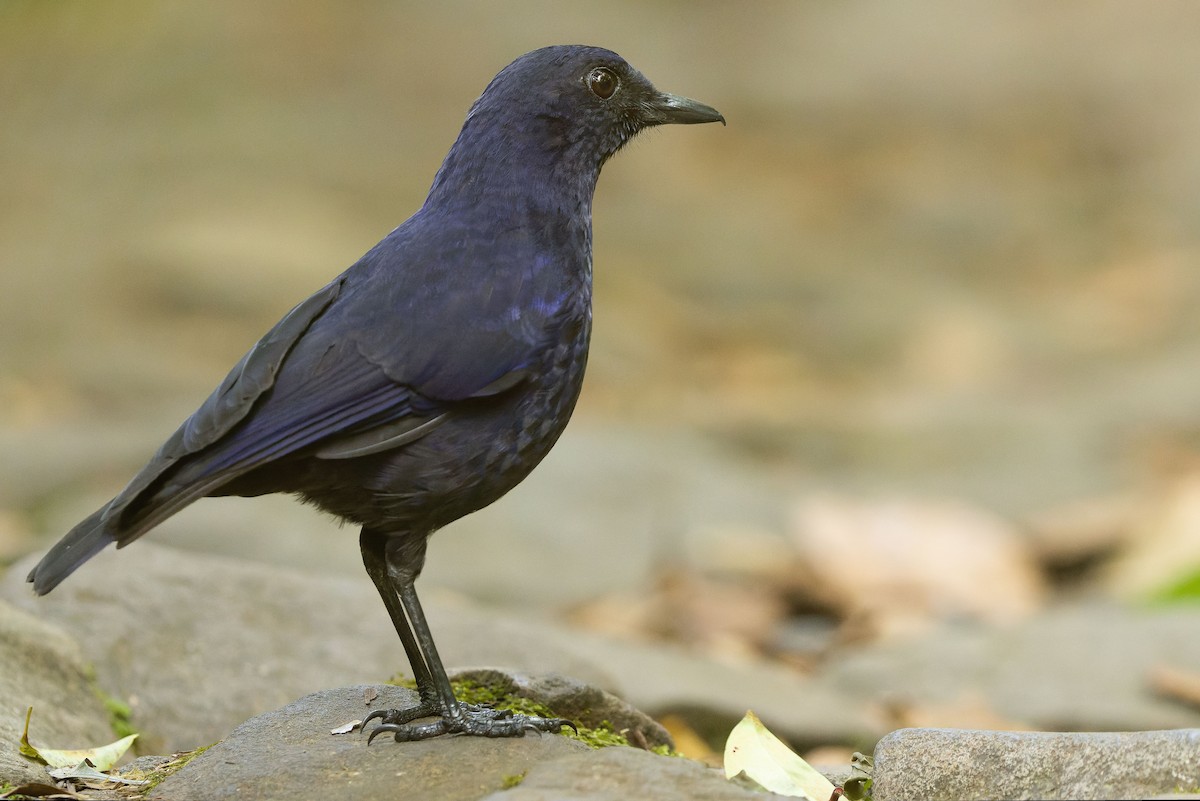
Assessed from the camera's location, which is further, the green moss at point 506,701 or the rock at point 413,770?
the green moss at point 506,701

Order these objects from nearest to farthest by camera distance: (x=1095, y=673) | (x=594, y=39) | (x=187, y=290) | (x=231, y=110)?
(x=1095, y=673)
(x=187, y=290)
(x=231, y=110)
(x=594, y=39)

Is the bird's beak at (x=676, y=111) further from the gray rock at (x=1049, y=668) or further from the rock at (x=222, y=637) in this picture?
the gray rock at (x=1049, y=668)

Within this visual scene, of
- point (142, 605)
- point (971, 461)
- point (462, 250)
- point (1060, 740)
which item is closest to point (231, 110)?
point (971, 461)

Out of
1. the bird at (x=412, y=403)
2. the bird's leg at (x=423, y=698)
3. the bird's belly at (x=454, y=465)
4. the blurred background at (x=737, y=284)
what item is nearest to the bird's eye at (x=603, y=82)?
→ the bird at (x=412, y=403)

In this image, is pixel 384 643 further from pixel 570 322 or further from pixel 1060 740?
pixel 1060 740

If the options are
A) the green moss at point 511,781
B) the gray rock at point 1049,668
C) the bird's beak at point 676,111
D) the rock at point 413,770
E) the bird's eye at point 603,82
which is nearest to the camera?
the rock at point 413,770

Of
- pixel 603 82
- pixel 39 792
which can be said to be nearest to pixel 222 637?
pixel 39 792
